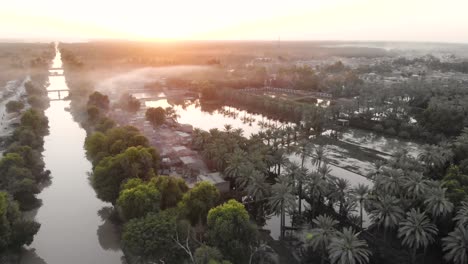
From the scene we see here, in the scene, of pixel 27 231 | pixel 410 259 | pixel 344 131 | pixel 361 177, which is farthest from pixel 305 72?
pixel 27 231

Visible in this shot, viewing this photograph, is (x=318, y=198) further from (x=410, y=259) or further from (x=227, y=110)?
(x=227, y=110)

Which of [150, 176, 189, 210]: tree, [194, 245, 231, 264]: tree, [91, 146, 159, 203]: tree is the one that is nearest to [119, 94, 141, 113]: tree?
[91, 146, 159, 203]: tree

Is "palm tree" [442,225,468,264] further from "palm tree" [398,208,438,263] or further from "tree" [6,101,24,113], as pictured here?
"tree" [6,101,24,113]

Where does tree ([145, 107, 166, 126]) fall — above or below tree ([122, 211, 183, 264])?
above

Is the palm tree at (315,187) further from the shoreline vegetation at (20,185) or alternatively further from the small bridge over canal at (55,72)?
the small bridge over canal at (55,72)

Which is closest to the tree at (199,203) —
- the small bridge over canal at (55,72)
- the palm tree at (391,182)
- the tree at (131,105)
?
the palm tree at (391,182)

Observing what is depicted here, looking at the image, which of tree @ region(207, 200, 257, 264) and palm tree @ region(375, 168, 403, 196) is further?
palm tree @ region(375, 168, 403, 196)
